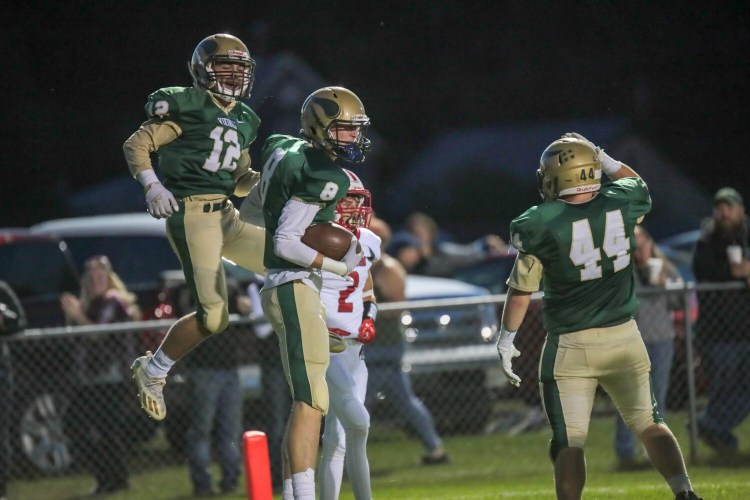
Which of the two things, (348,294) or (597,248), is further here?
(348,294)

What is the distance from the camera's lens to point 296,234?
6.25 meters

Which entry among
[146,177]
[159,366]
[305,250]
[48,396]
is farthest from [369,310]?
[48,396]

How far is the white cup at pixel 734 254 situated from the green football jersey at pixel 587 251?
3.89 m

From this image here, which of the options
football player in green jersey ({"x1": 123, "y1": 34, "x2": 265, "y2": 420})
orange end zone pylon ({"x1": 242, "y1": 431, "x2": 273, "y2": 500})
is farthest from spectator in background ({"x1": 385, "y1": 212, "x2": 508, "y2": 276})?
orange end zone pylon ({"x1": 242, "y1": 431, "x2": 273, "y2": 500})

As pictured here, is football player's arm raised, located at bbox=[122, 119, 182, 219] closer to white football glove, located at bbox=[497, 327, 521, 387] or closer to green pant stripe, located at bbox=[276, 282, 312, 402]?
green pant stripe, located at bbox=[276, 282, 312, 402]

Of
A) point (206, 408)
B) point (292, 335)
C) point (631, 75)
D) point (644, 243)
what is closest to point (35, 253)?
point (206, 408)

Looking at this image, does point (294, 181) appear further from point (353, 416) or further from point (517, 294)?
point (353, 416)

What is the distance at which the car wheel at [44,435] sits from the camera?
10.1 metres

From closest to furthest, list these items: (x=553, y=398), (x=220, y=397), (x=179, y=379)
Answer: (x=553, y=398), (x=220, y=397), (x=179, y=379)

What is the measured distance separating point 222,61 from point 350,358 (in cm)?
162

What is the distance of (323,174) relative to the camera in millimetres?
6242

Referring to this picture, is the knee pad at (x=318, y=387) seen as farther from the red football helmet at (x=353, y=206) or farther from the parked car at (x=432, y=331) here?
the parked car at (x=432, y=331)

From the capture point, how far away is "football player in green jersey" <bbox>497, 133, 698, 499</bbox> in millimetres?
6191

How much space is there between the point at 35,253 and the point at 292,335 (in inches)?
230
